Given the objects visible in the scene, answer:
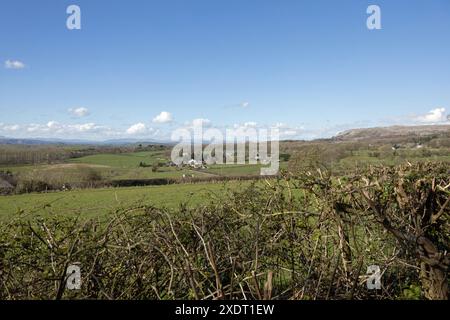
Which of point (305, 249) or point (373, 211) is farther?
point (305, 249)

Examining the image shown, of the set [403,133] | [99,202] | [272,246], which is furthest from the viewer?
[403,133]

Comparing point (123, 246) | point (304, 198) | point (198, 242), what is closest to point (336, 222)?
point (304, 198)

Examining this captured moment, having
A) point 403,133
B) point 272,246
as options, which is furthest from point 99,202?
point 403,133

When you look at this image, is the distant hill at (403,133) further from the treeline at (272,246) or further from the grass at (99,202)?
the treeline at (272,246)

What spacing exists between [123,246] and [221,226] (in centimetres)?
84

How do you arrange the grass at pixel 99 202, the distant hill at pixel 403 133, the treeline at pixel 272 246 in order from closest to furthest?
the treeline at pixel 272 246 → the grass at pixel 99 202 → the distant hill at pixel 403 133

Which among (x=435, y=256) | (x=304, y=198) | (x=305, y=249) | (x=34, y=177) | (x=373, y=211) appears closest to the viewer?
(x=435, y=256)

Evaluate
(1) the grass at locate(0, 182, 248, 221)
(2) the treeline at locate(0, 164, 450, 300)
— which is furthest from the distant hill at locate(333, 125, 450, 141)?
(2) the treeline at locate(0, 164, 450, 300)

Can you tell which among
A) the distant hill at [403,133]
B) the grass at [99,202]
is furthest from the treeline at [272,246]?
the distant hill at [403,133]

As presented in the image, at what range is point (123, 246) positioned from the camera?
2900 mm

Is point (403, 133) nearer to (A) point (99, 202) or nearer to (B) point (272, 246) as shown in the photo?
(A) point (99, 202)

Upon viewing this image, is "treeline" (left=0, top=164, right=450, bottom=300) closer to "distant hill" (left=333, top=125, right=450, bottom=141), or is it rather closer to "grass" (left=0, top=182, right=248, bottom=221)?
"grass" (left=0, top=182, right=248, bottom=221)
